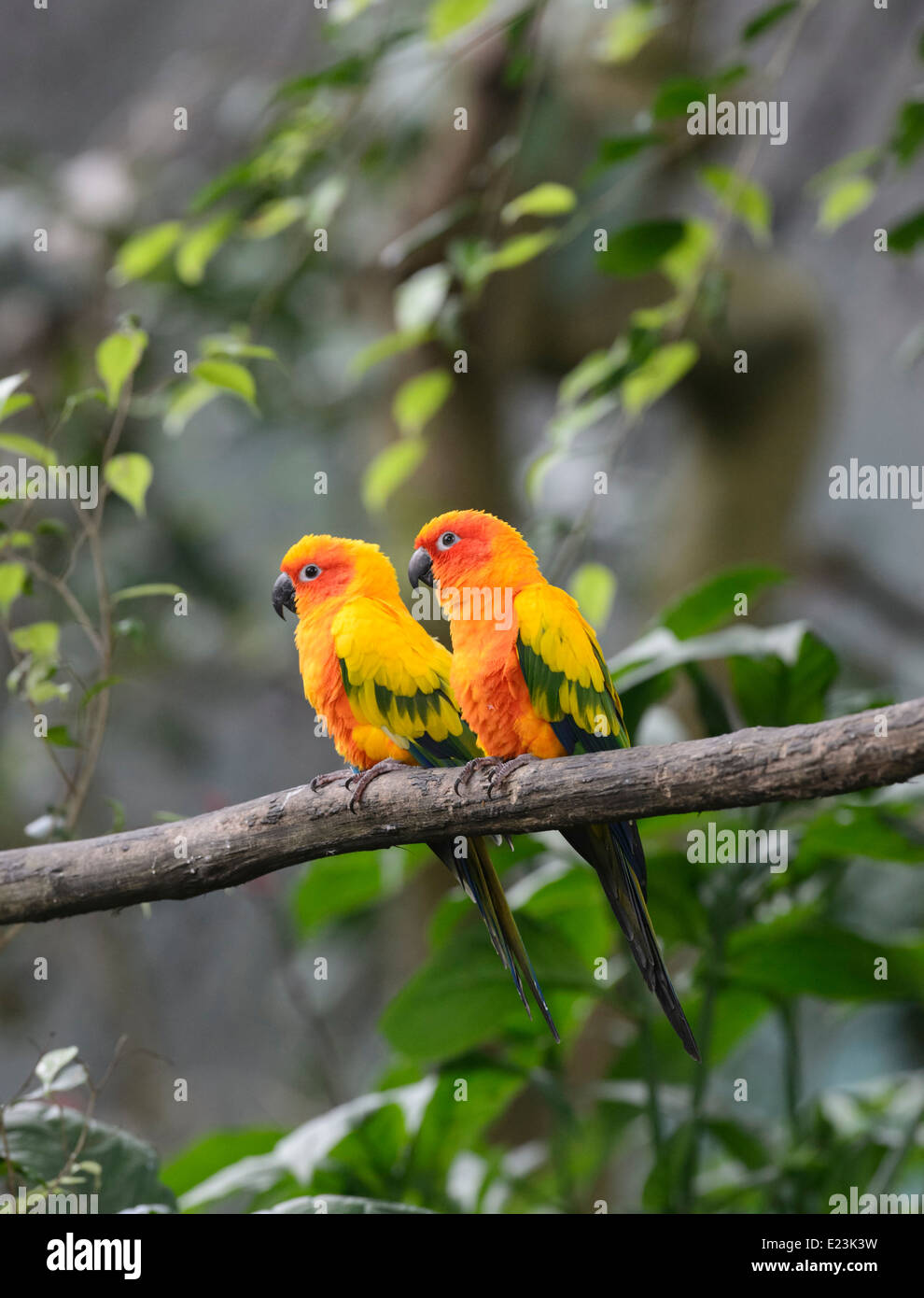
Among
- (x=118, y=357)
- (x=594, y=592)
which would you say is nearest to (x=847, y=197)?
(x=594, y=592)

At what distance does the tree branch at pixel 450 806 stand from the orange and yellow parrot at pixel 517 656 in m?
0.06

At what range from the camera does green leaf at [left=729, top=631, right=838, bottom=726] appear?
163 cm

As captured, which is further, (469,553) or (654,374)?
(654,374)

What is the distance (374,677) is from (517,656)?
0.14 m

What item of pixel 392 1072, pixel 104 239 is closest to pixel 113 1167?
pixel 392 1072

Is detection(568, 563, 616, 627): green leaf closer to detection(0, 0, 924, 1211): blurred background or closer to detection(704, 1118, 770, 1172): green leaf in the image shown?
detection(0, 0, 924, 1211): blurred background

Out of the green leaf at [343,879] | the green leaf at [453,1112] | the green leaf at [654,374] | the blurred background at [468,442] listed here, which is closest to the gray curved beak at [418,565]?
the blurred background at [468,442]

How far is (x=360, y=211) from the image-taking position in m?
3.74

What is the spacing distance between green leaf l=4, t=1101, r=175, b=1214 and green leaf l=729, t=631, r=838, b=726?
3.50 feet

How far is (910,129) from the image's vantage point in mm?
1822

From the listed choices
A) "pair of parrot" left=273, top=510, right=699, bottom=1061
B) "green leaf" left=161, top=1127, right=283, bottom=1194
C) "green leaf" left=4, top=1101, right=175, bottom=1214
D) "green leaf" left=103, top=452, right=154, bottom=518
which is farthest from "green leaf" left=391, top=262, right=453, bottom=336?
"green leaf" left=161, top=1127, right=283, bottom=1194

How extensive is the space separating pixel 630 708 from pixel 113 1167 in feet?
3.17

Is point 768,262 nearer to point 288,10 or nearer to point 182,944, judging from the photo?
point 288,10

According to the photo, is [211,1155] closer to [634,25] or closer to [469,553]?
[469,553]
